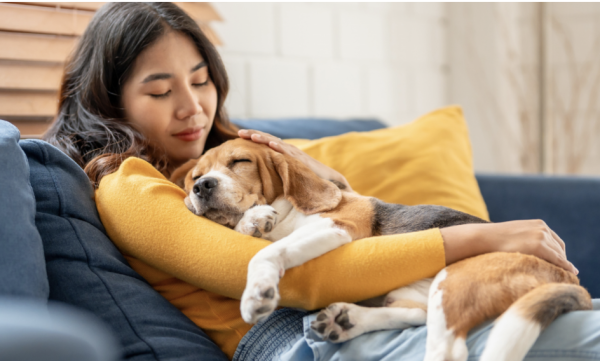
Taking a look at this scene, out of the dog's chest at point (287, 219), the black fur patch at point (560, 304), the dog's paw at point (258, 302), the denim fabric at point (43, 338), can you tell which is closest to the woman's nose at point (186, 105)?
the dog's chest at point (287, 219)

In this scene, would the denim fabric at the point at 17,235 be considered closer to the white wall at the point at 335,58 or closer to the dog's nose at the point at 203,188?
the dog's nose at the point at 203,188

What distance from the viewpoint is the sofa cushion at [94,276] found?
42.9 inches

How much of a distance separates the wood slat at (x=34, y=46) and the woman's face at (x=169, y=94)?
434mm

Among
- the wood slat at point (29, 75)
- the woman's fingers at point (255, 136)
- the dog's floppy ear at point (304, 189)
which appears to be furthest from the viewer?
the wood slat at point (29, 75)

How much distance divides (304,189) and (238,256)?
0.32m

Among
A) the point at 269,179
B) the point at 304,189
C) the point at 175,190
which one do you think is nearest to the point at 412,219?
the point at 304,189

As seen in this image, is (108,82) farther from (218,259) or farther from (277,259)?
(277,259)

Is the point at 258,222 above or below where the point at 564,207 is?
above

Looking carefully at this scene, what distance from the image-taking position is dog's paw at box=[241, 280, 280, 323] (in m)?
0.96

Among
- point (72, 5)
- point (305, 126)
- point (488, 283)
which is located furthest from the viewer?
point (305, 126)

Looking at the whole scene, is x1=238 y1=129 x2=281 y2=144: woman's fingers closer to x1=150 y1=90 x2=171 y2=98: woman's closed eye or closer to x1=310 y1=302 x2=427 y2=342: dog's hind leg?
x1=150 y1=90 x2=171 y2=98: woman's closed eye

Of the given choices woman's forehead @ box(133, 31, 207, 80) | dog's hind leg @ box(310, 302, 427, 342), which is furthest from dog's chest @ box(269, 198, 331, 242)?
woman's forehead @ box(133, 31, 207, 80)

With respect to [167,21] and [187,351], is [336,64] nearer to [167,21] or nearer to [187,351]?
[167,21]

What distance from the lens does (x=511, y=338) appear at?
91 cm
